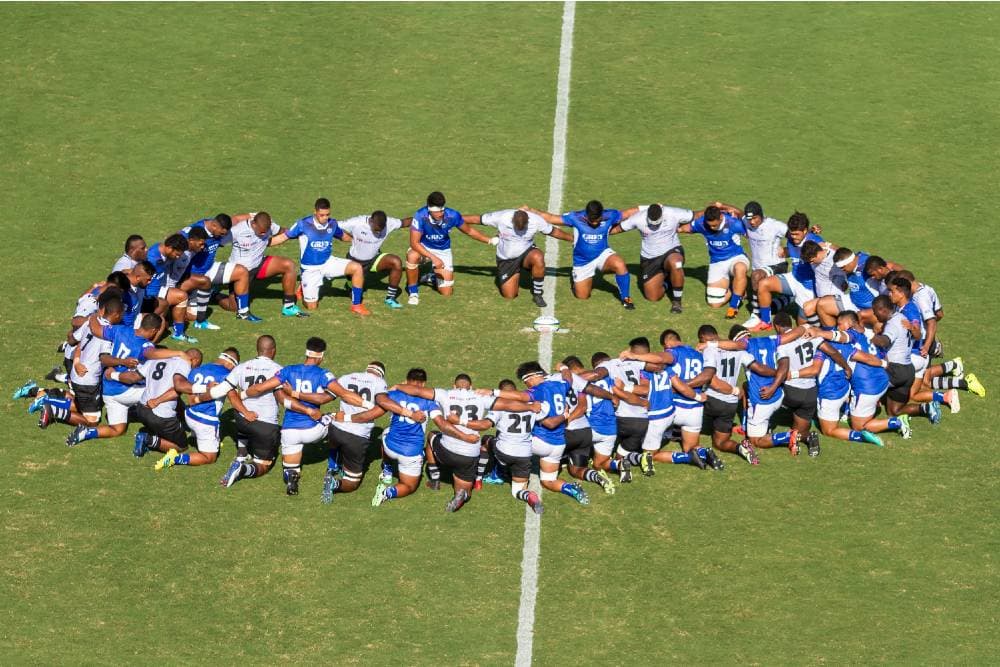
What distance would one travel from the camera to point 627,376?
23.0 m

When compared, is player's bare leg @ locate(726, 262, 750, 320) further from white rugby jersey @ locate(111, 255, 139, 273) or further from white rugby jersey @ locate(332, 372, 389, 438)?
white rugby jersey @ locate(111, 255, 139, 273)

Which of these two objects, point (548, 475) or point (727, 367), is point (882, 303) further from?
point (548, 475)

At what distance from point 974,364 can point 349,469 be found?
10.3 meters

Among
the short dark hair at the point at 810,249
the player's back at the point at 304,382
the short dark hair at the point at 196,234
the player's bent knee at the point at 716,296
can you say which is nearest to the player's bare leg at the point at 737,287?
the player's bent knee at the point at 716,296

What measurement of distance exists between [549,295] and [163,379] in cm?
771

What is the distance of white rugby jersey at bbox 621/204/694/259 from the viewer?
91.2ft

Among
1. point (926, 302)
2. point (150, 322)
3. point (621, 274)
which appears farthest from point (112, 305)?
point (926, 302)

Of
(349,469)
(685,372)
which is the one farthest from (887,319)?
(349,469)

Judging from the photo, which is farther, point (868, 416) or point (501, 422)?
point (868, 416)

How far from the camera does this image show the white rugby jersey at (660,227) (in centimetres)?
2781

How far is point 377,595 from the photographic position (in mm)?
20688

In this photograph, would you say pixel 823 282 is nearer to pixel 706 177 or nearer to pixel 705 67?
pixel 706 177

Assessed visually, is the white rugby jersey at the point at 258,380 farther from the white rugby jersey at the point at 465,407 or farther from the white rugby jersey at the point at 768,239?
the white rugby jersey at the point at 768,239

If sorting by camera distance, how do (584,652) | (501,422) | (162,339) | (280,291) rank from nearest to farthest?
(584,652) → (501,422) → (162,339) → (280,291)
